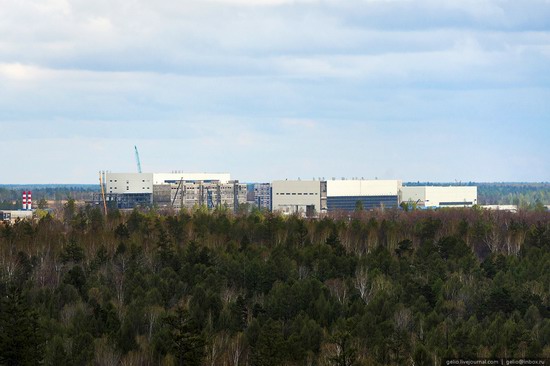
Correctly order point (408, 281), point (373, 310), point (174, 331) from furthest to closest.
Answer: point (408, 281)
point (373, 310)
point (174, 331)

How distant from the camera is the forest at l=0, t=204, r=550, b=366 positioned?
2327 inches

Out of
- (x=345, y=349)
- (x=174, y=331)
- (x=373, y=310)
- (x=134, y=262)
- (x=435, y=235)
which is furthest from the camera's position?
(x=435, y=235)

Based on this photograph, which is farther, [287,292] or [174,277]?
[174,277]

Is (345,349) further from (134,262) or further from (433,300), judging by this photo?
(134,262)

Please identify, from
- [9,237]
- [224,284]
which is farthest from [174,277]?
[9,237]

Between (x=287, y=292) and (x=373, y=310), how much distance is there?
6.22m

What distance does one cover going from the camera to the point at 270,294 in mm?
77875

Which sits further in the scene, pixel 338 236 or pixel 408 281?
pixel 338 236

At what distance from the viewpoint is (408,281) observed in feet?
272

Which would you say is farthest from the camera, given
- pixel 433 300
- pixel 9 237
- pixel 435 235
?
pixel 435 235

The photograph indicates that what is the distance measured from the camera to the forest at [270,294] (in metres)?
59.1

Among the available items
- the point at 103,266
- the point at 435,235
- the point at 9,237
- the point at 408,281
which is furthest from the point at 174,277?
the point at 435,235

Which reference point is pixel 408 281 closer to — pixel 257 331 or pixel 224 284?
pixel 224 284

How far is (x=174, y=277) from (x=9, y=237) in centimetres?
2974
